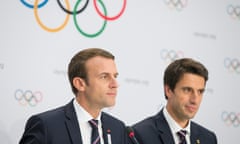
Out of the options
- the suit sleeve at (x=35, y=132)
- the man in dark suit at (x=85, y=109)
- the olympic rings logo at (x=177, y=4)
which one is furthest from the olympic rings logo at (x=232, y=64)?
the suit sleeve at (x=35, y=132)

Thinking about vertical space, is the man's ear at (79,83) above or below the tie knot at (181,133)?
above

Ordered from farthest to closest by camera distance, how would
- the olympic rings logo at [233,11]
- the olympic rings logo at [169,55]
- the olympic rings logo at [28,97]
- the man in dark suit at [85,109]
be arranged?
the olympic rings logo at [233,11] < the olympic rings logo at [169,55] < the olympic rings logo at [28,97] < the man in dark suit at [85,109]

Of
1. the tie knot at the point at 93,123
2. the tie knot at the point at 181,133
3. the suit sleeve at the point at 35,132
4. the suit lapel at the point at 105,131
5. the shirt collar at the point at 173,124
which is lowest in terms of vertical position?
→ the tie knot at the point at 181,133

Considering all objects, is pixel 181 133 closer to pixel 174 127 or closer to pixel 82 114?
pixel 174 127

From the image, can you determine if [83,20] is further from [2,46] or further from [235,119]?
[235,119]

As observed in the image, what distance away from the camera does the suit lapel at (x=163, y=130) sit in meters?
4.23

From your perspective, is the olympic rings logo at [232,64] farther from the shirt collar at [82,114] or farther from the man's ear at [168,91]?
the shirt collar at [82,114]

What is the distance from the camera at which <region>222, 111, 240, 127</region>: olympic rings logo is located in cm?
574

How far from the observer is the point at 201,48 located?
561 cm

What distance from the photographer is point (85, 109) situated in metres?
3.91

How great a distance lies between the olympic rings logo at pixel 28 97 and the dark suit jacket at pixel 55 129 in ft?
2.31

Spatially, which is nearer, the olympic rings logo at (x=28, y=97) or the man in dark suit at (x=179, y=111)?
the man in dark suit at (x=179, y=111)

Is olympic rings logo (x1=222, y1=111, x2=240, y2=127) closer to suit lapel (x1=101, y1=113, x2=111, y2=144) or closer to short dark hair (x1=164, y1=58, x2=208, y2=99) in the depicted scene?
short dark hair (x1=164, y1=58, x2=208, y2=99)

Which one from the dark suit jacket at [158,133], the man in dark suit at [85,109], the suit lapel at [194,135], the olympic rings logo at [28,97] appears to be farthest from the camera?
the olympic rings logo at [28,97]
